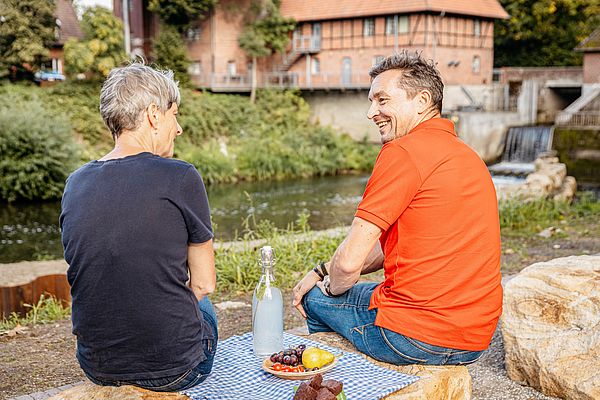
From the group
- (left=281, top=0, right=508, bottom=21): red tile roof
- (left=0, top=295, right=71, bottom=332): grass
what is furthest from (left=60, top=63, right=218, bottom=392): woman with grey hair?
(left=281, top=0, right=508, bottom=21): red tile roof

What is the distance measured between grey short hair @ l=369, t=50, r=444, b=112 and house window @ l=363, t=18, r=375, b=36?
1137 inches

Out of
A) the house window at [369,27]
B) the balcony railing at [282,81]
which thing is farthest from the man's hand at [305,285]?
the house window at [369,27]

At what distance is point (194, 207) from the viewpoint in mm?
2363

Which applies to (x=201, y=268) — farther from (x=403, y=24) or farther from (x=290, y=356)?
(x=403, y=24)

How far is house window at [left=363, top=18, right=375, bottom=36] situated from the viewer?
30.8 meters

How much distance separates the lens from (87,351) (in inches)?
96.5

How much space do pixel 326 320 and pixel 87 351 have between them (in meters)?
1.10

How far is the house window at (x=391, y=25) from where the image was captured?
2995 centimetres

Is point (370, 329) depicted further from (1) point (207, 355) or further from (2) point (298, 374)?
(1) point (207, 355)

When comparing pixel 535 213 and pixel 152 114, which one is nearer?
pixel 152 114

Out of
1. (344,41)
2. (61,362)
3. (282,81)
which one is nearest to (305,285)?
(61,362)

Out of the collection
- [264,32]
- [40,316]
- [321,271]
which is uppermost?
[264,32]

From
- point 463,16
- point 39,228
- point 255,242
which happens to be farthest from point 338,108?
point 255,242

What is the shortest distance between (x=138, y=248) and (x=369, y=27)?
97.9 ft
